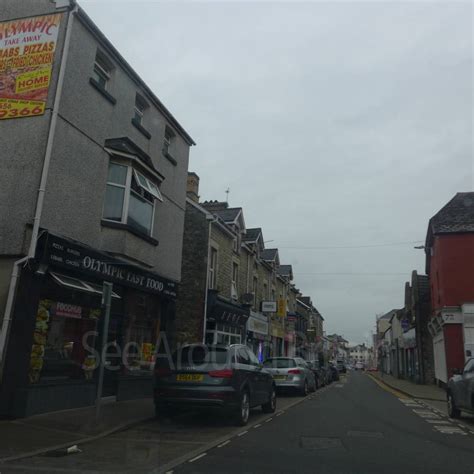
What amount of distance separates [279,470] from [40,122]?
28.7ft

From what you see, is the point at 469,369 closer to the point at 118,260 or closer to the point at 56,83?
the point at 118,260

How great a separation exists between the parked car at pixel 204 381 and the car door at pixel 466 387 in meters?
5.15

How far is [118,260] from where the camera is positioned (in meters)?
12.7

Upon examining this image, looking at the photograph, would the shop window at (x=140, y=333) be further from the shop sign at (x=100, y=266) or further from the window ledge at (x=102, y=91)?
the window ledge at (x=102, y=91)

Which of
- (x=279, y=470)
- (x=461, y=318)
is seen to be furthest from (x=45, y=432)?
(x=461, y=318)

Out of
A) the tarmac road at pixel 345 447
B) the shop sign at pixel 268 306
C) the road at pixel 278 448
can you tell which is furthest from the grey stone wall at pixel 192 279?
the shop sign at pixel 268 306

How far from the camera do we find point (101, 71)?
1317 cm

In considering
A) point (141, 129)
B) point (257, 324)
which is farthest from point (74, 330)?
point (257, 324)

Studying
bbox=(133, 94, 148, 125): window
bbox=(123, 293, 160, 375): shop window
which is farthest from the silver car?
bbox=(133, 94, 148, 125): window

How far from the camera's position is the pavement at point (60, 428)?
7211 mm

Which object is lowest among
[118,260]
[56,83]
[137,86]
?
[118,260]

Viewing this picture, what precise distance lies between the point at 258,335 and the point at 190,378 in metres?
18.7

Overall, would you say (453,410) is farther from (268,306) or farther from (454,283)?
(268,306)

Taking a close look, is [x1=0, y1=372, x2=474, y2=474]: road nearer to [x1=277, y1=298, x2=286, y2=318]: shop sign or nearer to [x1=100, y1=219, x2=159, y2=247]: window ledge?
[x1=100, y1=219, x2=159, y2=247]: window ledge
